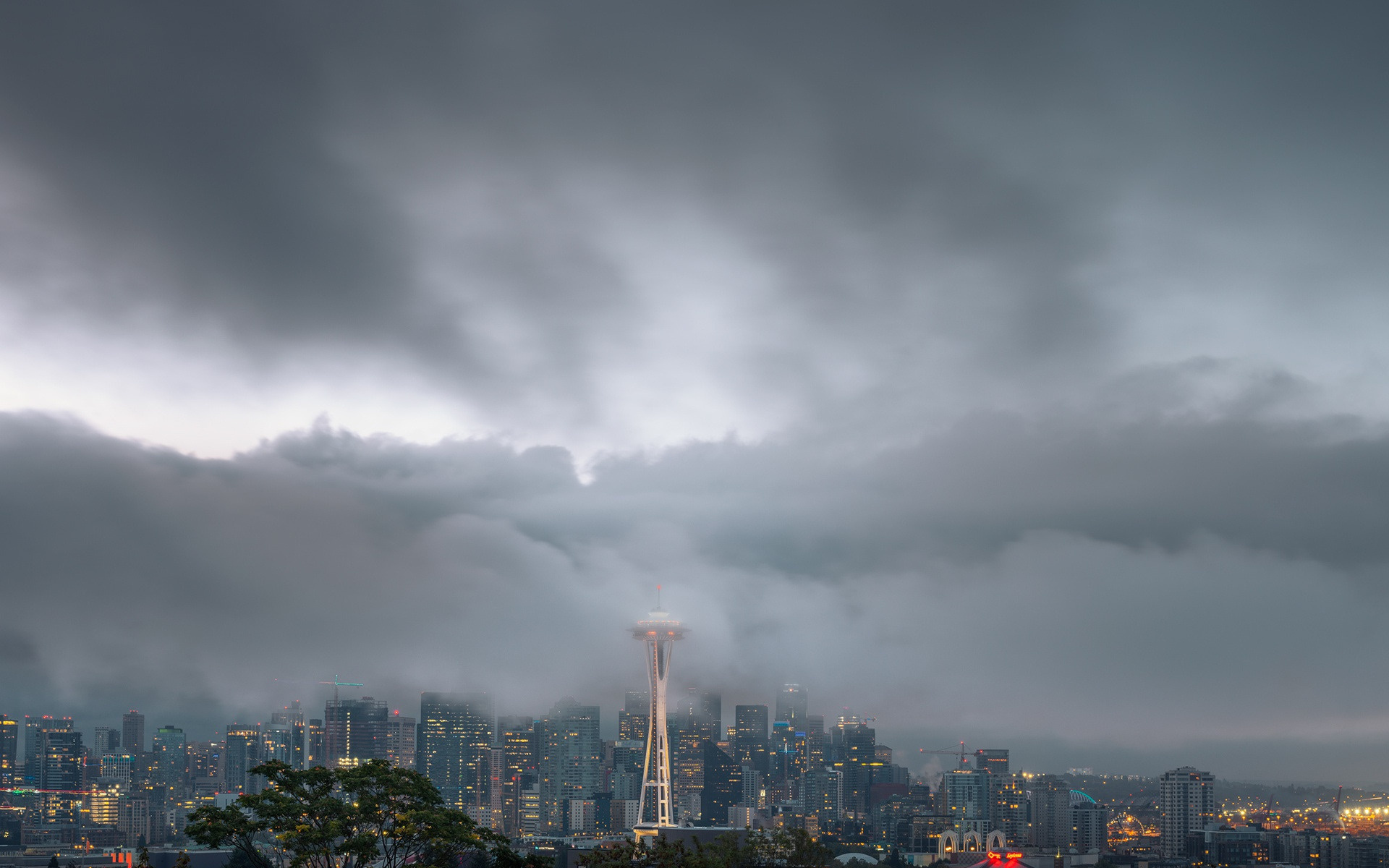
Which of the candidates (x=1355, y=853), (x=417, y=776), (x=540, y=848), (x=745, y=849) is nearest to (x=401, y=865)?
(x=417, y=776)

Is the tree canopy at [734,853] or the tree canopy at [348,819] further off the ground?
the tree canopy at [348,819]

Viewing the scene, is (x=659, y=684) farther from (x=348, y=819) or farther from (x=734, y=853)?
(x=348, y=819)

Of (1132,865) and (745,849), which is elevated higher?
(745,849)

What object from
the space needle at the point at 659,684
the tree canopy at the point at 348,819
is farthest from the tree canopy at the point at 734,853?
the space needle at the point at 659,684

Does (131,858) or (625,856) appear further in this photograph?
(131,858)

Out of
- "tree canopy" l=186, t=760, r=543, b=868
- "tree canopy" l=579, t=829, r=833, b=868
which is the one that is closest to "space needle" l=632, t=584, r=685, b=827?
"tree canopy" l=579, t=829, r=833, b=868

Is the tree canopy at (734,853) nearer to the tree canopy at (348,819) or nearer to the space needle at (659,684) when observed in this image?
the tree canopy at (348,819)

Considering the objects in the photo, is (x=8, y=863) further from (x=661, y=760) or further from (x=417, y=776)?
(x=417, y=776)

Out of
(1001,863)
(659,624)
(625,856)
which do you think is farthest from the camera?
(659,624)

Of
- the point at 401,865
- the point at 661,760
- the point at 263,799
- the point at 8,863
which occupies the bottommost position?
the point at 8,863

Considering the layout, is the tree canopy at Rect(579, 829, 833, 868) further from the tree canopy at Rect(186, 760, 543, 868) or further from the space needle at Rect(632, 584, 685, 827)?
the space needle at Rect(632, 584, 685, 827)
